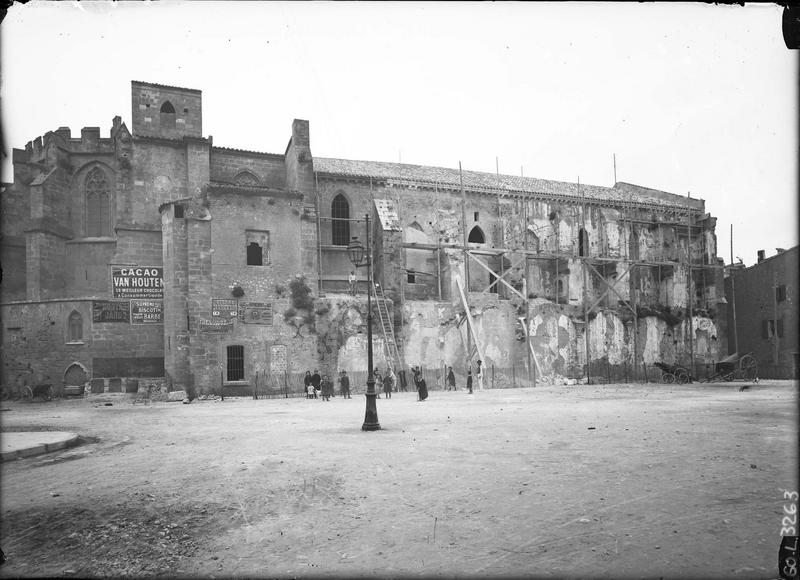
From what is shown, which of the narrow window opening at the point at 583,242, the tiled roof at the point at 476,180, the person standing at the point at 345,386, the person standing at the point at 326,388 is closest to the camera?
the person standing at the point at 326,388

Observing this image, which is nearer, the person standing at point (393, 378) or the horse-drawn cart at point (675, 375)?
the person standing at point (393, 378)

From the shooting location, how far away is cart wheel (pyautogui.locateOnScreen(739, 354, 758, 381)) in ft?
97.4

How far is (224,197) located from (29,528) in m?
21.7

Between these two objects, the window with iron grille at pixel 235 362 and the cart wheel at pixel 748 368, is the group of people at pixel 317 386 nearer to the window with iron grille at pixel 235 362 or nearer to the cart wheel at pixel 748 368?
the window with iron grille at pixel 235 362

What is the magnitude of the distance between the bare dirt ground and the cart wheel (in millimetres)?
20947

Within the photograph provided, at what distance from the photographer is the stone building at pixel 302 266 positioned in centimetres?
2555

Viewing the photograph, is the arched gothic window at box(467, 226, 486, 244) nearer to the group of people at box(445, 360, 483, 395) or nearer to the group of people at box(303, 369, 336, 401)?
the group of people at box(445, 360, 483, 395)

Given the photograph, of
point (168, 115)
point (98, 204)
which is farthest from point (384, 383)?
point (168, 115)

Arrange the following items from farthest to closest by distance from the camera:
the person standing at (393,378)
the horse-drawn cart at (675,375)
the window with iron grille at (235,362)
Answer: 1. the horse-drawn cart at (675,375)
2. the window with iron grille at (235,362)
3. the person standing at (393,378)

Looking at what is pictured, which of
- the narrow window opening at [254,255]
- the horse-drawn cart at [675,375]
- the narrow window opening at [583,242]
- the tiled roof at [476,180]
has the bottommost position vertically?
the horse-drawn cart at [675,375]

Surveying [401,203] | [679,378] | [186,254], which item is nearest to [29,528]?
[186,254]

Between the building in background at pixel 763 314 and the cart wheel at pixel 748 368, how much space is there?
1817 millimetres

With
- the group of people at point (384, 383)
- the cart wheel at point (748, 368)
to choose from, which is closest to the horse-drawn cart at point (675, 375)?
the cart wheel at point (748, 368)

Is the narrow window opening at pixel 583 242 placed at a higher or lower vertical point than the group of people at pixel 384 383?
higher
